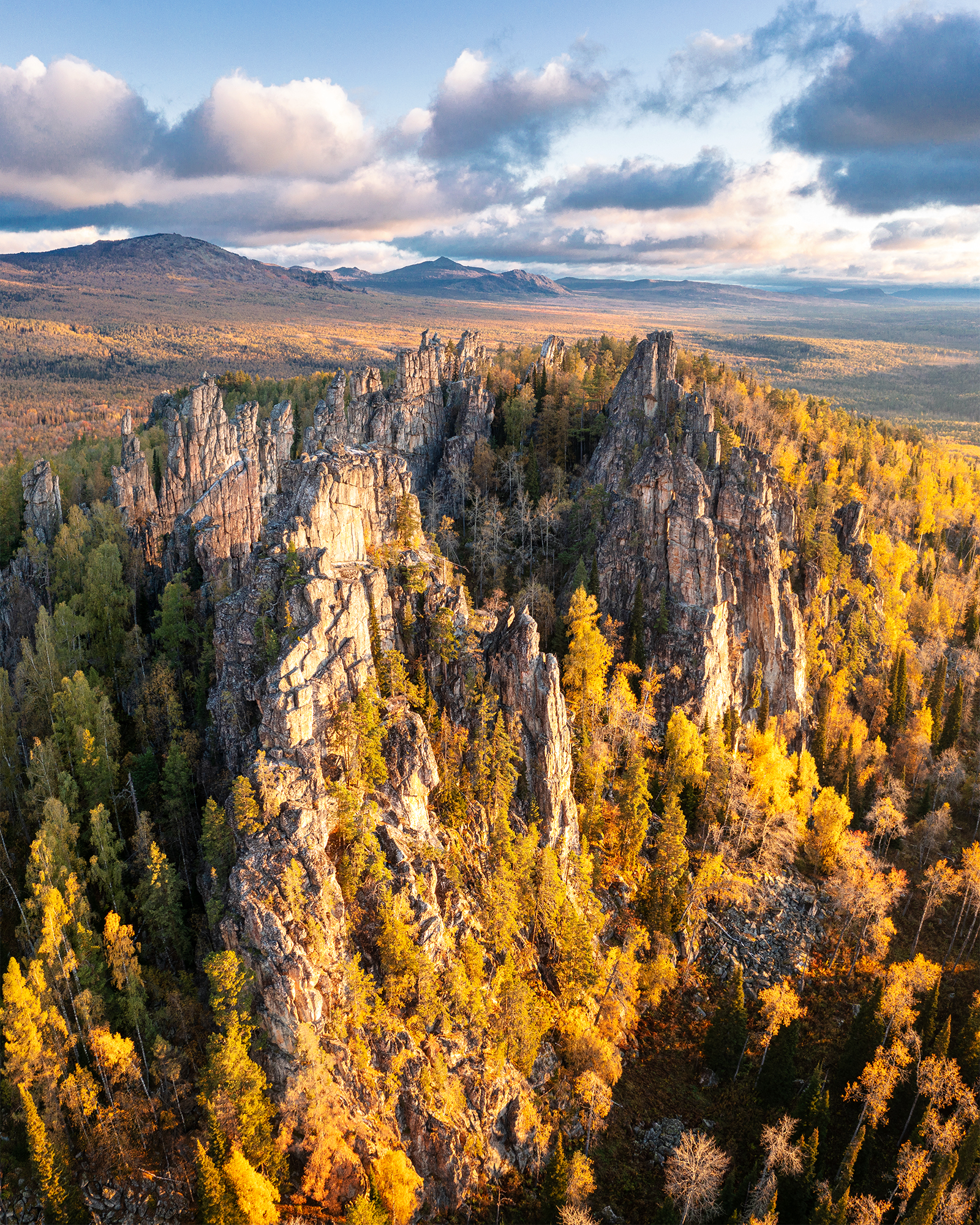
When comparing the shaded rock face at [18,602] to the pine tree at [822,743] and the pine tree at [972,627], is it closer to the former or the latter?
the pine tree at [822,743]

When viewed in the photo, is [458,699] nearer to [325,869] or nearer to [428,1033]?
[325,869]

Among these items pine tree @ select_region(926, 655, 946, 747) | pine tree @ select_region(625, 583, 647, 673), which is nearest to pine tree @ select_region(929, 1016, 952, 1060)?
pine tree @ select_region(625, 583, 647, 673)

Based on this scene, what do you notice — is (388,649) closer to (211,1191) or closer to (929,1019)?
(211,1191)

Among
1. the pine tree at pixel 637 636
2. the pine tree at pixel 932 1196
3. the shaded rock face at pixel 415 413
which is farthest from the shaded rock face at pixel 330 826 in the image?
the shaded rock face at pixel 415 413

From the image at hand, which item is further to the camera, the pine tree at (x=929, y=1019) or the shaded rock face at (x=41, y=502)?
the shaded rock face at (x=41, y=502)

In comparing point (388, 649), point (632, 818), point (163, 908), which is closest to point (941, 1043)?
point (632, 818)
